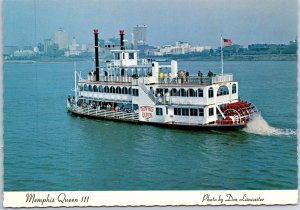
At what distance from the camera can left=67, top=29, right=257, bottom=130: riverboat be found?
18.0m

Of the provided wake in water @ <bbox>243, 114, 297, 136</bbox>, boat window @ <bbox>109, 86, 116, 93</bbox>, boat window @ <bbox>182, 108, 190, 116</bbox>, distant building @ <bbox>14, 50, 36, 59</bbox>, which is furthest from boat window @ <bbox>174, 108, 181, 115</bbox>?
distant building @ <bbox>14, 50, 36, 59</bbox>

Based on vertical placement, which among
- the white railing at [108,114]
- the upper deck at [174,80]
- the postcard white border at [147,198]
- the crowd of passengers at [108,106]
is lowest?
the postcard white border at [147,198]

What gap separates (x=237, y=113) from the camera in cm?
1800

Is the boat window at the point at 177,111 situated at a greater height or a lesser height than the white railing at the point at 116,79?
lesser

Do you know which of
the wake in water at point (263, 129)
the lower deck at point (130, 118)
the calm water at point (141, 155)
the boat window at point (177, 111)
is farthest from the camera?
the boat window at point (177, 111)

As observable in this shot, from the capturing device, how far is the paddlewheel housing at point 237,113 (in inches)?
701

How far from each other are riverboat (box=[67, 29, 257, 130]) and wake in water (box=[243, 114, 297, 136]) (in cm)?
22

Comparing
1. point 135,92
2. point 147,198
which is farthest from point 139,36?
point 147,198

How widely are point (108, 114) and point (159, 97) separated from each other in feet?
8.83

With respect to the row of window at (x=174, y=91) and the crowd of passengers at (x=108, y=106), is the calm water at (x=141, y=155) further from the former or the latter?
the row of window at (x=174, y=91)

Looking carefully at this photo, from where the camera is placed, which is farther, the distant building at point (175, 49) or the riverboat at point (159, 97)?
the distant building at point (175, 49)

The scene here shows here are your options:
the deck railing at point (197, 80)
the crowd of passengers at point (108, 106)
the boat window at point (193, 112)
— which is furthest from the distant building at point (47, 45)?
the boat window at point (193, 112)

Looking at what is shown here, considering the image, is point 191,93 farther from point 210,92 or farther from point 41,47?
point 41,47

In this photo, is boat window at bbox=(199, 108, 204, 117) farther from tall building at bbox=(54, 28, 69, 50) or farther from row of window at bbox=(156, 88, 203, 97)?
tall building at bbox=(54, 28, 69, 50)
